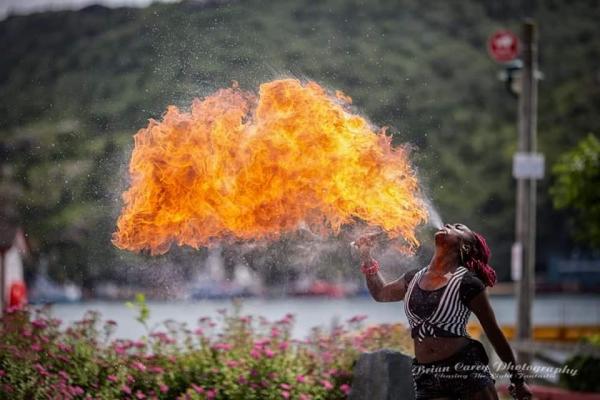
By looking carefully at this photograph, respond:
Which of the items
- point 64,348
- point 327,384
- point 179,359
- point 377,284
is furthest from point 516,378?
point 64,348

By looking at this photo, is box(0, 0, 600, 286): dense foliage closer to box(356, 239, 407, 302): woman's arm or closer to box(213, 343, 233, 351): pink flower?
box(213, 343, 233, 351): pink flower

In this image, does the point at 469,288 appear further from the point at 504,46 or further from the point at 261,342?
the point at 504,46

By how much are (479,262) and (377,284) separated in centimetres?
73

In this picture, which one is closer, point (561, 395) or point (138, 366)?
point (138, 366)

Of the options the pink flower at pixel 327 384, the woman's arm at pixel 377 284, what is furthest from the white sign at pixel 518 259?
the woman's arm at pixel 377 284

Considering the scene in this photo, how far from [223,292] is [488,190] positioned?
34715mm

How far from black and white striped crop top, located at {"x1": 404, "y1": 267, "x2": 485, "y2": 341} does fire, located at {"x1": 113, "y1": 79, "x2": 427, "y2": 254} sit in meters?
1.48

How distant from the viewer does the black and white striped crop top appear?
623cm

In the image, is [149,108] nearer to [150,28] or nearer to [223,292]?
[150,28]

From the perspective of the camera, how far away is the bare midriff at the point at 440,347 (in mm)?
6234

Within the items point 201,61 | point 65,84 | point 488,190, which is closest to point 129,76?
point 65,84

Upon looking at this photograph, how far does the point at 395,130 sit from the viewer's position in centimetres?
855

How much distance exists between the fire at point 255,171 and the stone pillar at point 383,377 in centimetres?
93

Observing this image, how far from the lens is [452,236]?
21.4ft
